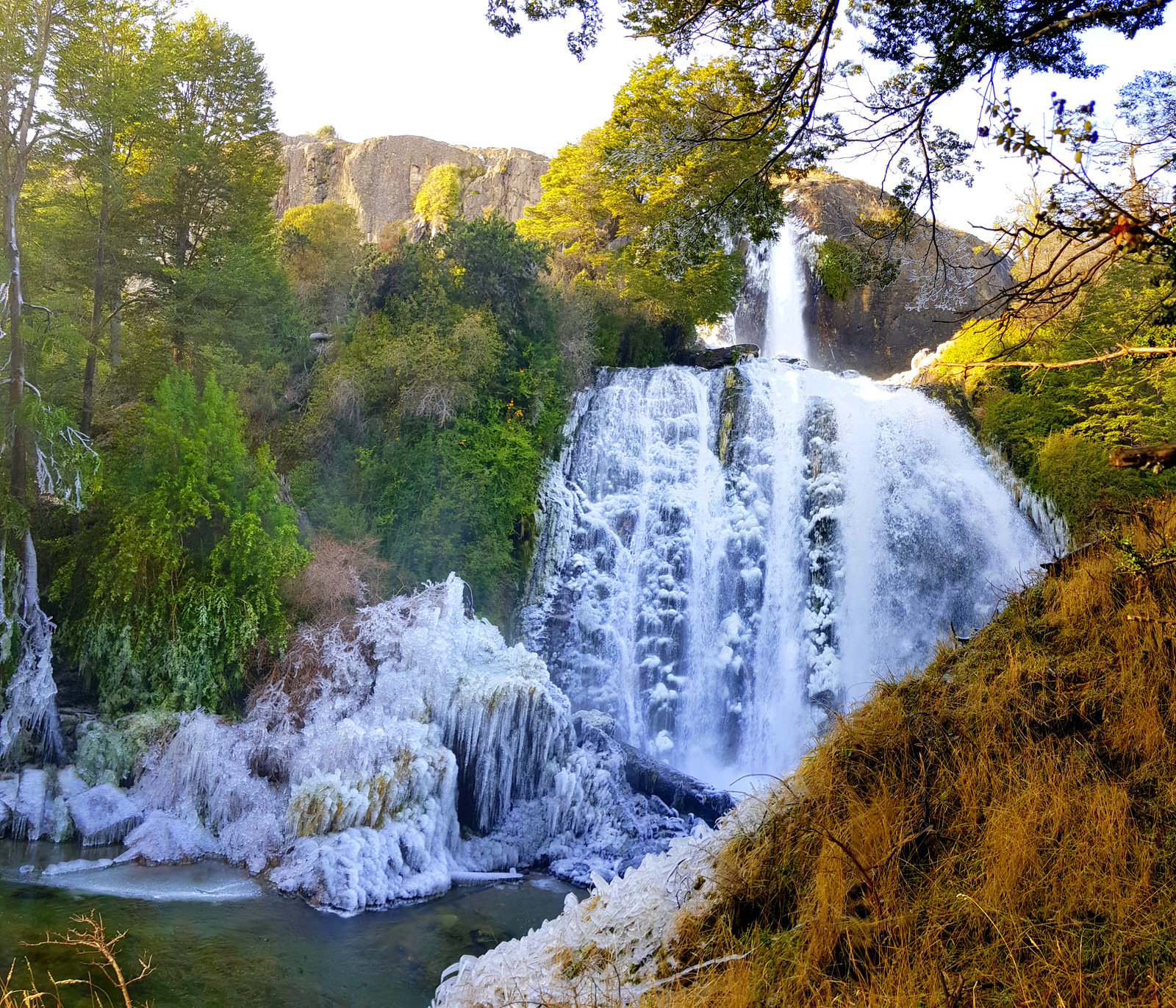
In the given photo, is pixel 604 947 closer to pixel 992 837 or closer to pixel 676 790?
pixel 992 837

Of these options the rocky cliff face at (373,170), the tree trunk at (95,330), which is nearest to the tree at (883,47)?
the tree trunk at (95,330)

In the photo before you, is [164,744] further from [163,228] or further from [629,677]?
[163,228]

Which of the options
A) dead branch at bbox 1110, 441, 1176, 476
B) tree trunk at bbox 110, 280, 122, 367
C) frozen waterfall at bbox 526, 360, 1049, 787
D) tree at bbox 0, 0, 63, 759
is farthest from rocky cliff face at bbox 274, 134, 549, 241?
dead branch at bbox 1110, 441, 1176, 476

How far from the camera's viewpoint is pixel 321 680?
10102 millimetres

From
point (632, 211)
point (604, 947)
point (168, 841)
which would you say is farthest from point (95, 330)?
point (604, 947)

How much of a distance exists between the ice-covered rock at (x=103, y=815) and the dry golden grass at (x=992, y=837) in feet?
25.7

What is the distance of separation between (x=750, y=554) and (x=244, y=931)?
9.34 meters

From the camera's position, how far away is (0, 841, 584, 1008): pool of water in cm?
627

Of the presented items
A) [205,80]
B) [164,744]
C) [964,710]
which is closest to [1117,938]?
[964,710]

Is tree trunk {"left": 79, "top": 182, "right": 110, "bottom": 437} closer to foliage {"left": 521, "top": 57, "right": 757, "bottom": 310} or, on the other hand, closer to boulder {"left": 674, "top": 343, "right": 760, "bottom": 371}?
foliage {"left": 521, "top": 57, "right": 757, "bottom": 310}

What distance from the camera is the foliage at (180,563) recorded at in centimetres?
964

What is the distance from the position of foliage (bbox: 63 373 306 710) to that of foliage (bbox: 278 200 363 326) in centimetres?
542

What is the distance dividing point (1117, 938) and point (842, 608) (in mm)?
11021

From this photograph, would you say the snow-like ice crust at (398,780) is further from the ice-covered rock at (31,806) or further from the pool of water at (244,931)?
the ice-covered rock at (31,806)
